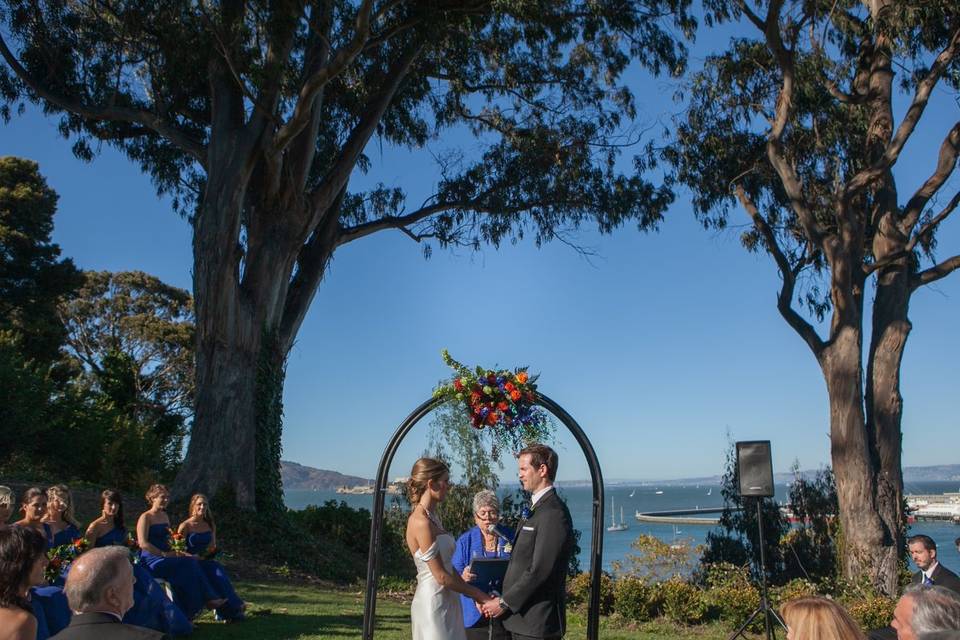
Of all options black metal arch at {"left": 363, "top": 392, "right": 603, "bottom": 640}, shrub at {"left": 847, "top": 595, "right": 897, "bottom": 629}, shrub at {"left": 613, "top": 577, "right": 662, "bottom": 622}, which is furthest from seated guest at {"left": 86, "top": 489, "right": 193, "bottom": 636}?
shrub at {"left": 847, "top": 595, "right": 897, "bottom": 629}

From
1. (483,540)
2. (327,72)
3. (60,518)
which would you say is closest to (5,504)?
(60,518)

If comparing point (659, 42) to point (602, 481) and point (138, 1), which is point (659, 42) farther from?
point (602, 481)

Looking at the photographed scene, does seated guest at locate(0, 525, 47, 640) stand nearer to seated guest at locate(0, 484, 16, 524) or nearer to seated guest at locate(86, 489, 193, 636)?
seated guest at locate(86, 489, 193, 636)

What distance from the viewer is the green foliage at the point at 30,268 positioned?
25.4 metres

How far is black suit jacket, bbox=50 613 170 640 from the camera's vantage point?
9.21 feet

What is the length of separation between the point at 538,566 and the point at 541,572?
32 mm

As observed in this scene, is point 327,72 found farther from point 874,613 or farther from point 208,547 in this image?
point 874,613

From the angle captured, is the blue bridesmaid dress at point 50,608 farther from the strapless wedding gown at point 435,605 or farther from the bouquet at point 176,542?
the bouquet at point 176,542

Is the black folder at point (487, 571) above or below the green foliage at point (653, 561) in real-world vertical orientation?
above

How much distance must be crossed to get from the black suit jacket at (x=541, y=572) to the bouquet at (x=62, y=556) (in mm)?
3412

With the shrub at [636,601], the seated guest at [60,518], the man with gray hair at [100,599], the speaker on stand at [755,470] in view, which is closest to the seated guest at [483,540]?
the man with gray hair at [100,599]

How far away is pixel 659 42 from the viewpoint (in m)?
15.8

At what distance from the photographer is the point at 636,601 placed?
9.78m

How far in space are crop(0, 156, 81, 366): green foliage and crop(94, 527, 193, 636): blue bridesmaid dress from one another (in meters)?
20.5
